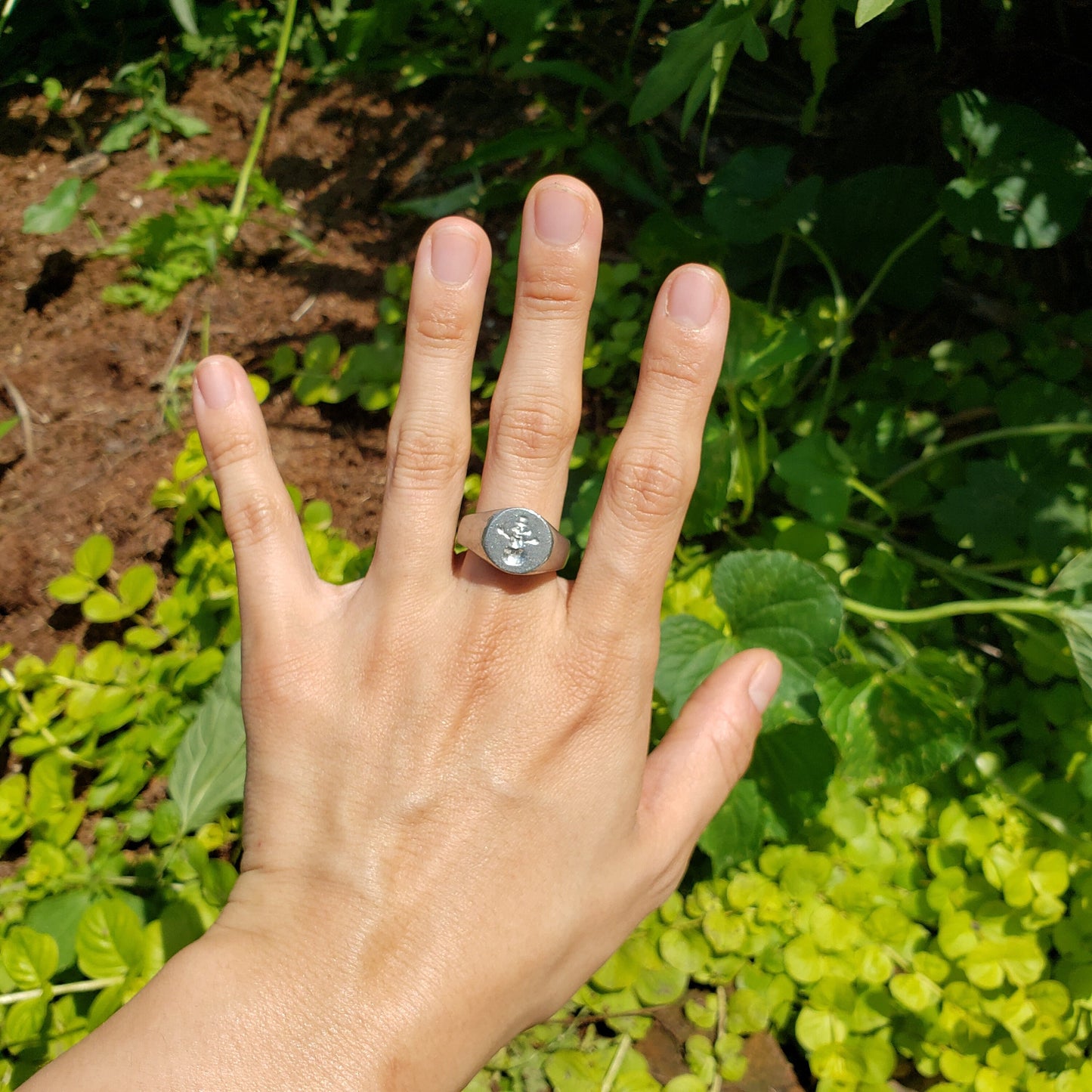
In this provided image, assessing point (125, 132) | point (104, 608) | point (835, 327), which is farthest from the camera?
point (125, 132)

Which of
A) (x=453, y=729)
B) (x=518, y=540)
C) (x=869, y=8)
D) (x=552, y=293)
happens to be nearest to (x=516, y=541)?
(x=518, y=540)

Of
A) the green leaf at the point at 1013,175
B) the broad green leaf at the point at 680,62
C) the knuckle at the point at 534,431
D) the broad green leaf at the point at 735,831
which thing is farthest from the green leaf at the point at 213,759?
the green leaf at the point at 1013,175

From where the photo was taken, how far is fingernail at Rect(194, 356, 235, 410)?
1557 millimetres

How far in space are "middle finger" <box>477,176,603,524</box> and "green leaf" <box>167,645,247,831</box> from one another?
2.71 feet

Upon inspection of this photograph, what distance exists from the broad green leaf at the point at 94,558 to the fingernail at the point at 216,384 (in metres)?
0.78

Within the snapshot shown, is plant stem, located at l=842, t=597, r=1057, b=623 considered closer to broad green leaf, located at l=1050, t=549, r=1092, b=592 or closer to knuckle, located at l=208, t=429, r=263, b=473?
broad green leaf, located at l=1050, t=549, r=1092, b=592

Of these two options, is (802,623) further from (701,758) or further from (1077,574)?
(1077,574)

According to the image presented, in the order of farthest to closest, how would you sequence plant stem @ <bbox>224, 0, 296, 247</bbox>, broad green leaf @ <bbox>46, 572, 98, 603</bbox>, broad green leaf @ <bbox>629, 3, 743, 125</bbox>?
plant stem @ <bbox>224, 0, 296, 247</bbox>, broad green leaf @ <bbox>46, 572, 98, 603</bbox>, broad green leaf @ <bbox>629, 3, 743, 125</bbox>

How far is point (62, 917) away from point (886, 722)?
5.79 feet

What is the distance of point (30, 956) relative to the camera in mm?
1606

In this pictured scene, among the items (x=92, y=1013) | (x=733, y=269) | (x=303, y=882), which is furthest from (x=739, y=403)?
(x=92, y=1013)

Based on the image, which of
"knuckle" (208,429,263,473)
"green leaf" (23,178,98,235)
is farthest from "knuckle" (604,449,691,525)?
"green leaf" (23,178,98,235)

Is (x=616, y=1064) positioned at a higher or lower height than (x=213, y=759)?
lower

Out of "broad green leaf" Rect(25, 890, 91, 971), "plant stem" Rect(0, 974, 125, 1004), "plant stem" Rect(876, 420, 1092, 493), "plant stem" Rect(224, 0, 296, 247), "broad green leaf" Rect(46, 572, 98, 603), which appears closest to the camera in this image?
"plant stem" Rect(0, 974, 125, 1004)
